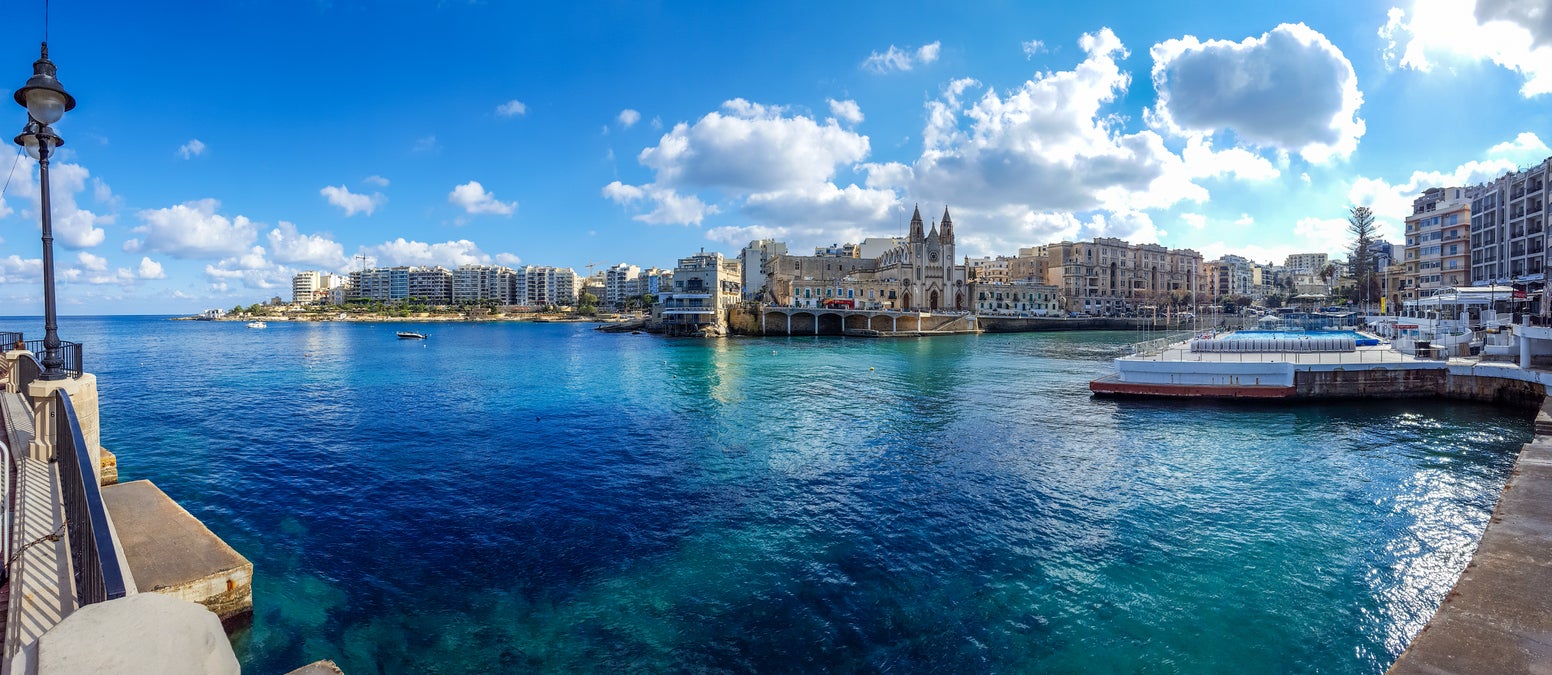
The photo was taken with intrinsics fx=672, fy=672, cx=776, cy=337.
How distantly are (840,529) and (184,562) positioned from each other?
1038 cm

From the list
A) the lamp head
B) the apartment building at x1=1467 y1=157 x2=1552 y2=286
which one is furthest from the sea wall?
the lamp head

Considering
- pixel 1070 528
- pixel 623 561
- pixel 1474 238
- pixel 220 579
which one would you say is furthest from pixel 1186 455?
pixel 1474 238

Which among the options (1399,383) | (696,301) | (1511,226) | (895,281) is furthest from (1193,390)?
(895,281)

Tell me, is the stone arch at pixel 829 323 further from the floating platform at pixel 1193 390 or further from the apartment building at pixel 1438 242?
the floating platform at pixel 1193 390

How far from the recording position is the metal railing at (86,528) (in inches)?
145

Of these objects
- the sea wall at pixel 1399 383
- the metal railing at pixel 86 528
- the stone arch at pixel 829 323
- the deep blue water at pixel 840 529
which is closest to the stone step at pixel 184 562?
the deep blue water at pixel 840 529

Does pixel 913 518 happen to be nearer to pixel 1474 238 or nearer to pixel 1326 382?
pixel 1326 382

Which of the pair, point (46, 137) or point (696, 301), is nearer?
point (46, 137)

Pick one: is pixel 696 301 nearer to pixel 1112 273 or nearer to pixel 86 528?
pixel 1112 273

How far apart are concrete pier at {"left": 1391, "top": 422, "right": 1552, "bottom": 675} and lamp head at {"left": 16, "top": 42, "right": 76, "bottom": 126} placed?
16.0 metres

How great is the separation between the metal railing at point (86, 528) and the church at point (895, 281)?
104 meters

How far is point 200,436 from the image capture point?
2330cm

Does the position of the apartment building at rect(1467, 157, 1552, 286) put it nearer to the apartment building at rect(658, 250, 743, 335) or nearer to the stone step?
the stone step

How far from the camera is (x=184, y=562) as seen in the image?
9.06 metres
